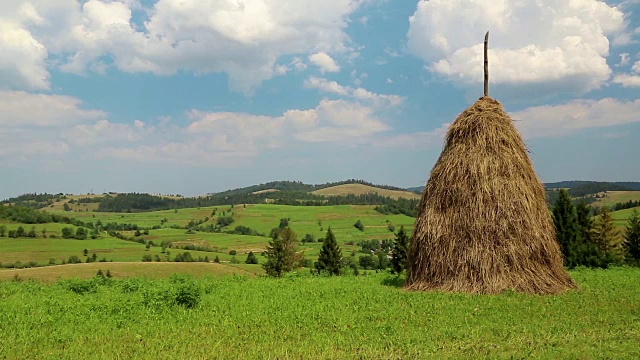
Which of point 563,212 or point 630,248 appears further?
point 630,248

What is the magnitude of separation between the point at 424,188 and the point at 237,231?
441ft

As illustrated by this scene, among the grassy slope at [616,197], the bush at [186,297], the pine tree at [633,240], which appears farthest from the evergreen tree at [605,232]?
the grassy slope at [616,197]

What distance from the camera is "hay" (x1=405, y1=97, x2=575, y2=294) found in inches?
627

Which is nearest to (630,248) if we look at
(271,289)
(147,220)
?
(271,289)

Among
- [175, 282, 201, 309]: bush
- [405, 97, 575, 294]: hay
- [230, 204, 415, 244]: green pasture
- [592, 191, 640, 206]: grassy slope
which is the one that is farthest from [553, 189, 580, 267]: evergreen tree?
[592, 191, 640, 206]: grassy slope

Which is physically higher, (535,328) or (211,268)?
(535,328)

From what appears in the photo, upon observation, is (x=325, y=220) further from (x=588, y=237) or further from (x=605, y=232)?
(x=588, y=237)

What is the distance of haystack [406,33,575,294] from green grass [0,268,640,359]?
1.02m

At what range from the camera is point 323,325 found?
11.3 metres

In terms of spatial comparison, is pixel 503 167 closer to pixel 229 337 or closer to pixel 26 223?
pixel 229 337

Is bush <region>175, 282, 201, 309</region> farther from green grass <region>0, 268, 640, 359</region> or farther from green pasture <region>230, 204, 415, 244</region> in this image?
green pasture <region>230, 204, 415, 244</region>

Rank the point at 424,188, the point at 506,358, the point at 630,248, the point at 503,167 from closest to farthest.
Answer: the point at 506,358
the point at 503,167
the point at 424,188
the point at 630,248

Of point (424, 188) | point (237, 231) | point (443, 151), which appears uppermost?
point (443, 151)

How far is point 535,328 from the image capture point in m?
10.6
